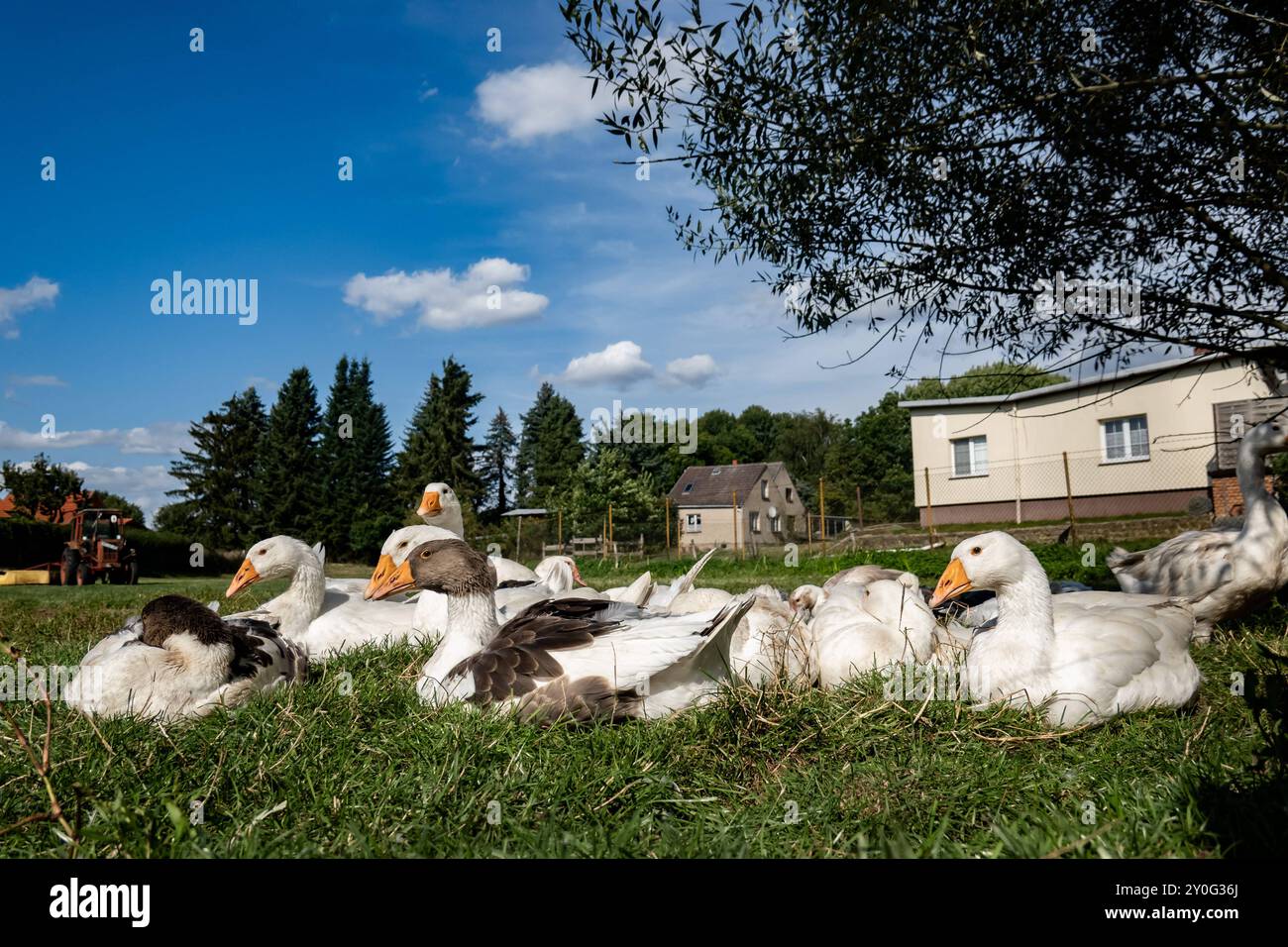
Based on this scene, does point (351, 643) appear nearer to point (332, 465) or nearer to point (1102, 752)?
point (1102, 752)

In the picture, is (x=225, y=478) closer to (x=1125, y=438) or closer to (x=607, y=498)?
(x=607, y=498)

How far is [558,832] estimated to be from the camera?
264 cm

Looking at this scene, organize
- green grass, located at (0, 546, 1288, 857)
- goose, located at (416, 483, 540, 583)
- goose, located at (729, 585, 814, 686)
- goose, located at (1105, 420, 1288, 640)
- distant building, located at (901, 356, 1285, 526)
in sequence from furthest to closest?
distant building, located at (901, 356, 1285, 526) < goose, located at (416, 483, 540, 583) < goose, located at (1105, 420, 1288, 640) < goose, located at (729, 585, 814, 686) < green grass, located at (0, 546, 1288, 857)

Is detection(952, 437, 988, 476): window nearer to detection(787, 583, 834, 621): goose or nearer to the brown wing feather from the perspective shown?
detection(787, 583, 834, 621): goose

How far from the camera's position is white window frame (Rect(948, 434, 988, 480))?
34.1m

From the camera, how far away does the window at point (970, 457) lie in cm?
3428

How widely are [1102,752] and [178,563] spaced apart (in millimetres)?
45630

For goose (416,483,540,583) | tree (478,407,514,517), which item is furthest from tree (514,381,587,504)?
goose (416,483,540,583)

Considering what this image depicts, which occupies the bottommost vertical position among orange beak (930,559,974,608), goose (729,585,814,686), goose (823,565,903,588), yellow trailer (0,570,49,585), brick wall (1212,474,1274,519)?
yellow trailer (0,570,49,585)

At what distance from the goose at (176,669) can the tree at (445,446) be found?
54784 millimetres

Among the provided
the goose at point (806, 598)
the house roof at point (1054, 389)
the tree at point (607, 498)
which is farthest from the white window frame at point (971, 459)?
the goose at point (806, 598)
